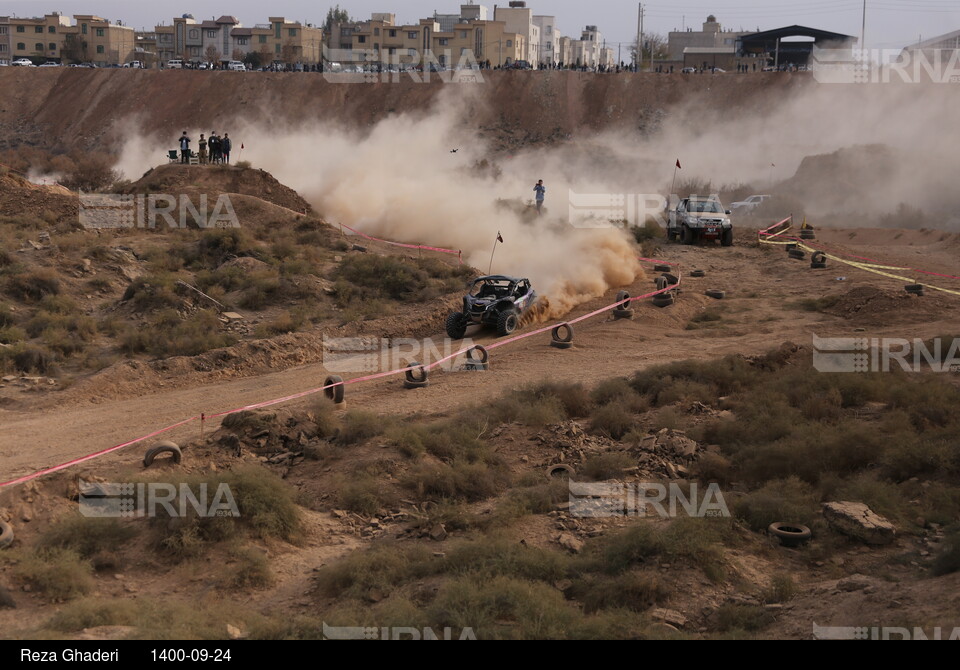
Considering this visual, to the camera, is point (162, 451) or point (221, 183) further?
point (221, 183)

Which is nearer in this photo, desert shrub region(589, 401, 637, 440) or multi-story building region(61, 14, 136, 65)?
desert shrub region(589, 401, 637, 440)

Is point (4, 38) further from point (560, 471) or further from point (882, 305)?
point (560, 471)

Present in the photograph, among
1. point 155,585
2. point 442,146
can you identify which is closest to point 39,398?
point 155,585

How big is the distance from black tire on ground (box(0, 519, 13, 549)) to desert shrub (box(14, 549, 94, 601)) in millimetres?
540

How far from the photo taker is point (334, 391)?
590 inches

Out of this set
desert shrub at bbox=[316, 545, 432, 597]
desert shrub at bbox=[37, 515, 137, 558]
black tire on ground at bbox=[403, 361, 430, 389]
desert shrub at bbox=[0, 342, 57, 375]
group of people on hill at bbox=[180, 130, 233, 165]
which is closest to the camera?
desert shrub at bbox=[316, 545, 432, 597]

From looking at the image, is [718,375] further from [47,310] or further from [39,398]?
[47,310]

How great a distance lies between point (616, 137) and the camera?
2509 inches

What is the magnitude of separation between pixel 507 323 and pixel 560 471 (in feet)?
24.1

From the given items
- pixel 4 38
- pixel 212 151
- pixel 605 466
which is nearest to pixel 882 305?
pixel 605 466

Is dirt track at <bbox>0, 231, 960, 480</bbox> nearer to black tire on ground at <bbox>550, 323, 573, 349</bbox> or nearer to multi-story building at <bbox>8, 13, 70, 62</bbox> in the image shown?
black tire on ground at <bbox>550, 323, 573, 349</bbox>

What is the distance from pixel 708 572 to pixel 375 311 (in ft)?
44.6

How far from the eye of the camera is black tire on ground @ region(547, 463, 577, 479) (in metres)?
12.1

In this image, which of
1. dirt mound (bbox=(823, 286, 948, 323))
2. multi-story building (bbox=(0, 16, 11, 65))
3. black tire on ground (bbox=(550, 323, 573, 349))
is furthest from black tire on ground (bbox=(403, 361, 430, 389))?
multi-story building (bbox=(0, 16, 11, 65))
